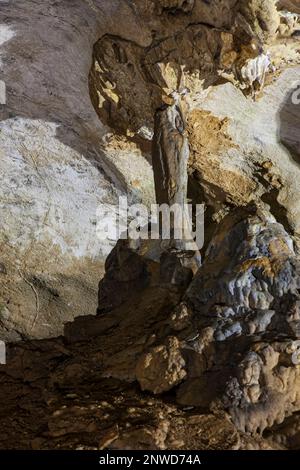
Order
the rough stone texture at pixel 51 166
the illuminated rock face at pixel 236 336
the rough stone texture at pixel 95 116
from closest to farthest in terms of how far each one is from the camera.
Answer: the illuminated rock face at pixel 236 336 → the rough stone texture at pixel 95 116 → the rough stone texture at pixel 51 166

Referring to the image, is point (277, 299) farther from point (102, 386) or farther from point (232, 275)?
point (102, 386)

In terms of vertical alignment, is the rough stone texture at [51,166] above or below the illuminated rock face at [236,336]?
above

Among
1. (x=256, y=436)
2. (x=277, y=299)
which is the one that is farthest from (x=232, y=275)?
(x=256, y=436)

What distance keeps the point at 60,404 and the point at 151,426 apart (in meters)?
0.47

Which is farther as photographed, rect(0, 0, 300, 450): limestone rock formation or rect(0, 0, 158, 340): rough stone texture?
rect(0, 0, 158, 340): rough stone texture

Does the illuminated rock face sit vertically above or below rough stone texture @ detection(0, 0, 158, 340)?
below

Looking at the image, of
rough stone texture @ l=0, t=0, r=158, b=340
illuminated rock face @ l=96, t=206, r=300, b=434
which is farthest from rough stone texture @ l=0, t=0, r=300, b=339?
illuminated rock face @ l=96, t=206, r=300, b=434

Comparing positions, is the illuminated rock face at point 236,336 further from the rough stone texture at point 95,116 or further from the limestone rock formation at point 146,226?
the rough stone texture at point 95,116

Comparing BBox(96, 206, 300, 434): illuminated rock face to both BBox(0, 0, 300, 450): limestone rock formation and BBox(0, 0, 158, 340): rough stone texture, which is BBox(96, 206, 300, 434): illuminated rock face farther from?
BBox(0, 0, 158, 340): rough stone texture

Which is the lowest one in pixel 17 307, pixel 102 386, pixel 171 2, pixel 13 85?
pixel 102 386

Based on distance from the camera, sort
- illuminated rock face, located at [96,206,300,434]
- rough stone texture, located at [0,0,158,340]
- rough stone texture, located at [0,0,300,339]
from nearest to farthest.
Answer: illuminated rock face, located at [96,206,300,434] < rough stone texture, located at [0,0,300,339] < rough stone texture, located at [0,0,158,340]

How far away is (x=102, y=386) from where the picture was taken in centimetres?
200

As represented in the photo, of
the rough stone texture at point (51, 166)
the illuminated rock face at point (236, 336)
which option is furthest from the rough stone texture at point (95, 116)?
the illuminated rock face at point (236, 336)

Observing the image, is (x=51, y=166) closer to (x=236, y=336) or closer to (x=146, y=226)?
(x=146, y=226)
